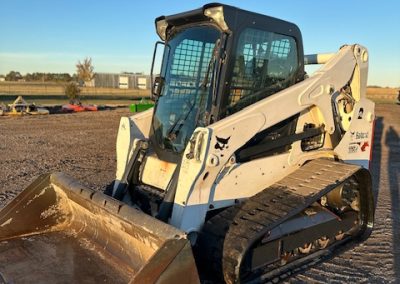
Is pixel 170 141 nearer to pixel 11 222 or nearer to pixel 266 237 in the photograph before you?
pixel 266 237

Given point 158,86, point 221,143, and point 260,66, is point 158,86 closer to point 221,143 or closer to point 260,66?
point 260,66

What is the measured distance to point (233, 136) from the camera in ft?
13.0

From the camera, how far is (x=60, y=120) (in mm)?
20125

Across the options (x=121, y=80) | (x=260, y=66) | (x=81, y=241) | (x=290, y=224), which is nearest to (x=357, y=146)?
(x=290, y=224)

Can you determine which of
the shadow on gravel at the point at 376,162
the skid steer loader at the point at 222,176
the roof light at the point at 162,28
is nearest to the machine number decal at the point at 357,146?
the skid steer loader at the point at 222,176

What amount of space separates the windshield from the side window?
0.26 metres

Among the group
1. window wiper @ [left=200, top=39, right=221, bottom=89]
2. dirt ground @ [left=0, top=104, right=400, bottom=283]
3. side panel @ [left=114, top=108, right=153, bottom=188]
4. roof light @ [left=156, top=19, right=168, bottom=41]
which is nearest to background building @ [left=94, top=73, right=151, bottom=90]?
dirt ground @ [left=0, top=104, right=400, bottom=283]

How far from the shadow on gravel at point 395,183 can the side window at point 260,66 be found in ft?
7.60

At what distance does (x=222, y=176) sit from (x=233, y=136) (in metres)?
0.39

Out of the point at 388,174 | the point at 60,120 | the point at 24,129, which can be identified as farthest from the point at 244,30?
the point at 60,120

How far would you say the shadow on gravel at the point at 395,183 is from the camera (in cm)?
507

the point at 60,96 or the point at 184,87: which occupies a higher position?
the point at 184,87

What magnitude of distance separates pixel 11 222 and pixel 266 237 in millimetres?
2570

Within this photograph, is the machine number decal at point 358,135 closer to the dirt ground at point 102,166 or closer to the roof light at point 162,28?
the dirt ground at point 102,166
